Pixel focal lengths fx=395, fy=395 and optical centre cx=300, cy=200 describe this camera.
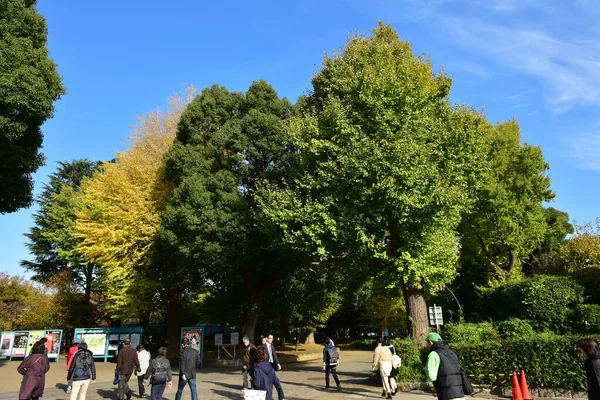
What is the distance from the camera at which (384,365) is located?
1078 centimetres

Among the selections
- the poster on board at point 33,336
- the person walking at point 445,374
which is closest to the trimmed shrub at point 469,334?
the person walking at point 445,374

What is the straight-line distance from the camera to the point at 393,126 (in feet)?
46.9

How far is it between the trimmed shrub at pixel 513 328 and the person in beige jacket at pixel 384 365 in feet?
18.0

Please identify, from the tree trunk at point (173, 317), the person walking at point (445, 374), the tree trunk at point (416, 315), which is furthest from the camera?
the tree trunk at point (173, 317)

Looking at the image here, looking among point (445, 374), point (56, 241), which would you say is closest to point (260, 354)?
point (445, 374)

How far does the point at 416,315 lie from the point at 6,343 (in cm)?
2561

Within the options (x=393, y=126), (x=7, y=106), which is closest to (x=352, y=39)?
(x=393, y=126)

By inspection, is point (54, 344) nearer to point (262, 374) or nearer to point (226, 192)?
point (226, 192)

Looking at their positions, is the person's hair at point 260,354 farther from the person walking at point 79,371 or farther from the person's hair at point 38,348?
the person walking at point 79,371

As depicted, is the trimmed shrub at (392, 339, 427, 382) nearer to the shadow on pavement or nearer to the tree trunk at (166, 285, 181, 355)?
the shadow on pavement

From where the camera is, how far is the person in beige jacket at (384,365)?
10625 mm

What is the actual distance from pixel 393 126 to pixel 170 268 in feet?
48.2

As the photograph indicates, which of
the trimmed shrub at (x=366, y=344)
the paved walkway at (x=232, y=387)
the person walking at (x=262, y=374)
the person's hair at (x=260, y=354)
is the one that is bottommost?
the trimmed shrub at (x=366, y=344)

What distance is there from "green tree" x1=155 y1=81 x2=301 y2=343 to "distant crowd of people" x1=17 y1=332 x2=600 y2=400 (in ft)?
25.0
